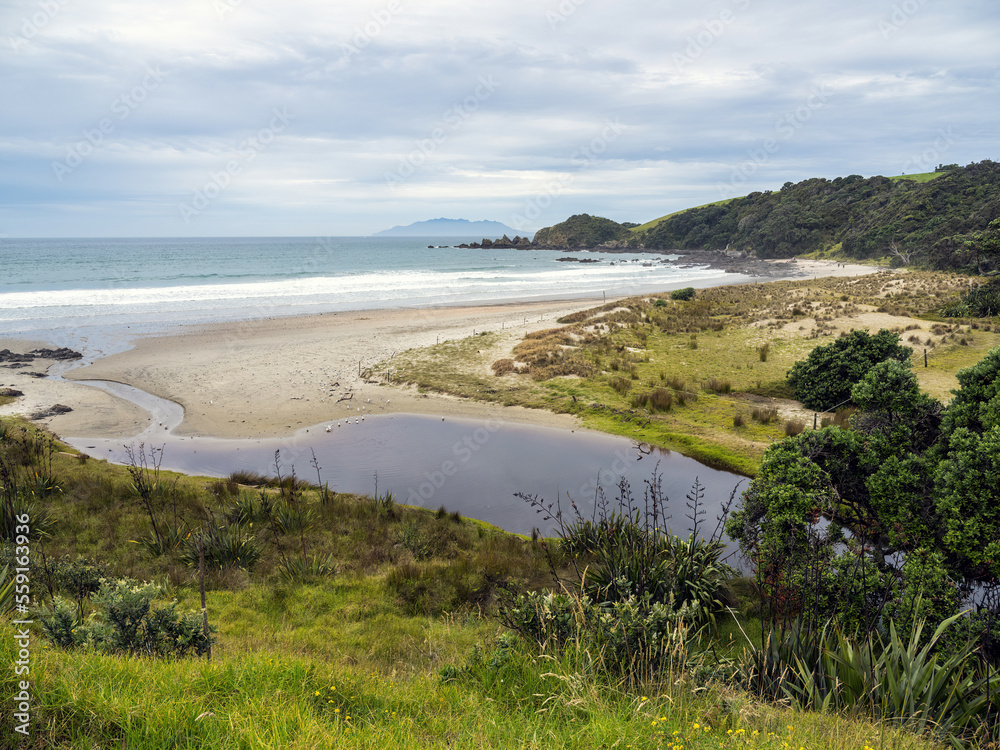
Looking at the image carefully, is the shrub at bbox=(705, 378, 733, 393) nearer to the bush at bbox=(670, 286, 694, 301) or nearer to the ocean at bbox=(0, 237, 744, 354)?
the bush at bbox=(670, 286, 694, 301)

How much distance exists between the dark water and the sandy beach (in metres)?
Result: 1.00

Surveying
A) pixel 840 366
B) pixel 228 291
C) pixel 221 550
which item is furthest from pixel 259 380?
pixel 228 291

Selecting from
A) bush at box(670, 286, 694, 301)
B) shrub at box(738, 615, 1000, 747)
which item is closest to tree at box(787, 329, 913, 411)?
shrub at box(738, 615, 1000, 747)

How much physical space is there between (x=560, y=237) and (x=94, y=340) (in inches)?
6028

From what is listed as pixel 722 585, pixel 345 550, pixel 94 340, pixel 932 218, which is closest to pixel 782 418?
pixel 722 585

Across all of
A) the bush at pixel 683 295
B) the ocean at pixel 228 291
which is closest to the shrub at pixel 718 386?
the bush at pixel 683 295

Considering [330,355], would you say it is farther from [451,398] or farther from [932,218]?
[932,218]

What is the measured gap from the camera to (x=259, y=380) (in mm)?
19375

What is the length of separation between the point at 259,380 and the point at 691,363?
1663 cm

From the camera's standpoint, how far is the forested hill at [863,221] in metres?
56.4

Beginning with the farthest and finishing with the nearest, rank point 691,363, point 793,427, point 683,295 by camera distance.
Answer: point 683,295
point 691,363
point 793,427

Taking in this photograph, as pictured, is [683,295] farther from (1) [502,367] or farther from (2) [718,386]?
(1) [502,367]

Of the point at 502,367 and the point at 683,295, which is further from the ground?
the point at 683,295
